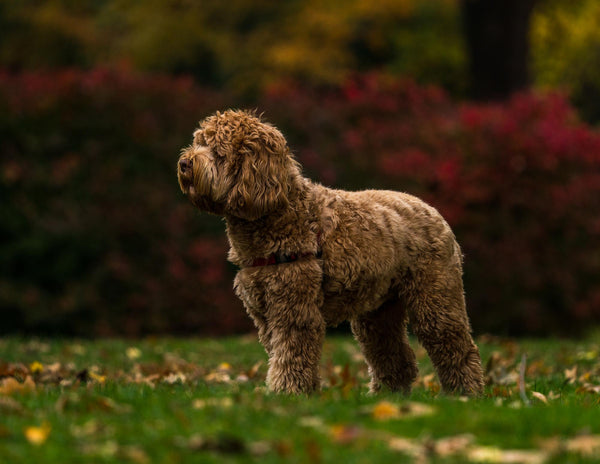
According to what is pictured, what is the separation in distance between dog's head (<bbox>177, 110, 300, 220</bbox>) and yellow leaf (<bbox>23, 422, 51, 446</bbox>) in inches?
69.7

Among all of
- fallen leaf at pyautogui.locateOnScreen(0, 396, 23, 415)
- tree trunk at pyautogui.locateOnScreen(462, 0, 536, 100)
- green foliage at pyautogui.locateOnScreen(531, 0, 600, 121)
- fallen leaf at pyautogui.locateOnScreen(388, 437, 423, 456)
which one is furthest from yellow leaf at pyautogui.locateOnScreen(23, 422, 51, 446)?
green foliage at pyautogui.locateOnScreen(531, 0, 600, 121)

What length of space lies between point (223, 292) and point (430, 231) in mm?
6402

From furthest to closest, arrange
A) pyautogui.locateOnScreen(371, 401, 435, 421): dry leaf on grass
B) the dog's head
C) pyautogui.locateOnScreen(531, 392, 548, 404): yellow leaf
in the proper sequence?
pyautogui.locateOnScreen(531, 392, 548, 404): yellow leaf
the dog's head
pyautogui.locateOnScreen(371, 401, 435, 421): dry leaf on grass

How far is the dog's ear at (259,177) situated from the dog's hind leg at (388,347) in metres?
1.24

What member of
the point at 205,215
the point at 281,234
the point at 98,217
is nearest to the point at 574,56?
the point at 205,215

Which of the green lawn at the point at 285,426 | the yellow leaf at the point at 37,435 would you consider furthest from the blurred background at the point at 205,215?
the yellow leaf at the point at 37,435

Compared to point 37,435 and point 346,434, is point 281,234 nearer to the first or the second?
point 346,434

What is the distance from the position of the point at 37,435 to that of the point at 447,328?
9.39 feet

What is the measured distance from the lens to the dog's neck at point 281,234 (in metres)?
5.26

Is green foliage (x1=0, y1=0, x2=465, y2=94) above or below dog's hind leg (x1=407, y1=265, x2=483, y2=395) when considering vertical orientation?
above

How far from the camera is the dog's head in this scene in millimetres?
5109

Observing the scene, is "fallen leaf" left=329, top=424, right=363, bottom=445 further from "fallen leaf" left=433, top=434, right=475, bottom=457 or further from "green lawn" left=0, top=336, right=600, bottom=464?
"fallen leaf" left=433, top=434, right=475, bottom=457

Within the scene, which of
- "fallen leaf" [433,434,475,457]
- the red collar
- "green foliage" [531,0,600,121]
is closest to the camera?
"fallen leaf" [433,434,475,457]

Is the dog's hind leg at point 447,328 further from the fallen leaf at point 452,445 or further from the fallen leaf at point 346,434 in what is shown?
the fallen leaf at point 346,434
